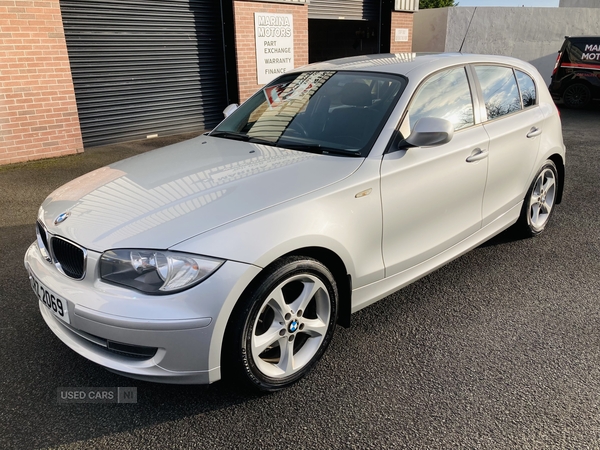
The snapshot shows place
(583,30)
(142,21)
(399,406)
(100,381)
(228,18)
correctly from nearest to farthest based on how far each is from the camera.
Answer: (399,406) < (100,381) < (142,21) < (228,18) < (583,30)

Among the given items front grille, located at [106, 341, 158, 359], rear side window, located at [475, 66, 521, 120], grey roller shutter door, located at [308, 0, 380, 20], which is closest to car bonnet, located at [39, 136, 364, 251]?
front grille, located at [106, 341, 158, 359]

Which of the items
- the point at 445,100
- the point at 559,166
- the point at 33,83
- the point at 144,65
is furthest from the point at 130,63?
the point at 559,166

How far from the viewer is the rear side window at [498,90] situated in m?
3.97

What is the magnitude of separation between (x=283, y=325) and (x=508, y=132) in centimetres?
249

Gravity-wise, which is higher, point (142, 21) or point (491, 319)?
point (142, 21)

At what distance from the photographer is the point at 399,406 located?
2.61 meters

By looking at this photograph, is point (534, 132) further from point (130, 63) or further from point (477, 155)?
point (130, 63)

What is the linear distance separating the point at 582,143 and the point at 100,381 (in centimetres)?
938

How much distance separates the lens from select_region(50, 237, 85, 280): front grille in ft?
8.34

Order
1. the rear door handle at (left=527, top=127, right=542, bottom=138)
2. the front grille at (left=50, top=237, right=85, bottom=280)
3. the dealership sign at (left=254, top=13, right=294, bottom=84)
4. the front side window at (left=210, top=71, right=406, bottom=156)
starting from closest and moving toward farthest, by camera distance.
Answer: the front grille at (left=50, top=237, right=85, bottom=280)
the front side window at (left=210, top=71, right=406, bottom=156)
the rear door handle at (left=527, top=127, right=542, bottom=138)
the dealership sign at (left=254, top=13, right=294, bottom=84)

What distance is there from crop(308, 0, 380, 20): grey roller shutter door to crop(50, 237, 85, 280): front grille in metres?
10.6

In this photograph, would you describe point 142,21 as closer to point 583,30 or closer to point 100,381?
point 100,381

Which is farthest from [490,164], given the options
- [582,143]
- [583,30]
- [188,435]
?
[583,30]

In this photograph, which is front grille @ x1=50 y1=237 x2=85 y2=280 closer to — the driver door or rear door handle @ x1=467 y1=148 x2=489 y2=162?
the driver door
